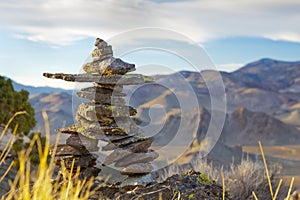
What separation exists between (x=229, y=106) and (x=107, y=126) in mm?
81175

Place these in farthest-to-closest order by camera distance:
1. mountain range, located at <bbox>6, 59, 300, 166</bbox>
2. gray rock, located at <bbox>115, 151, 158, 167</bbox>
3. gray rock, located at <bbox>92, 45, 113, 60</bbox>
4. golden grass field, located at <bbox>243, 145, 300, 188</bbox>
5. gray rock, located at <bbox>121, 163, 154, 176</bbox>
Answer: golden grass field, located at <bbox>243, 145, 300, 188</bbox> → mountain range, located at <bbox>6, 59, 300, 166</bbox> → gray rock, located at <bbox>92, 45, 113, 60</bbox> → gray rock, located at <bbox>115, 151, 158, 167</bbox> → gray rock, located at <bbox>121, 163, 154, 176</bbox>

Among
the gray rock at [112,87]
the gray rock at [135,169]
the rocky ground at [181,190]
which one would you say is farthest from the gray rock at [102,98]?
the rocky ground at [181,190]

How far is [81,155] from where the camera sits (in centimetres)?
749

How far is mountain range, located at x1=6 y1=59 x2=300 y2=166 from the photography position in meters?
27.7

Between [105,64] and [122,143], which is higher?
[105,64]

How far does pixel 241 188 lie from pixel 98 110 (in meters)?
3.49

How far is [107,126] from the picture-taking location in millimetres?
7336

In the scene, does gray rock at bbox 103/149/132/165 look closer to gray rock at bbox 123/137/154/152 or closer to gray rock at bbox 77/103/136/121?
gray rock at bbox 123/137/154/152

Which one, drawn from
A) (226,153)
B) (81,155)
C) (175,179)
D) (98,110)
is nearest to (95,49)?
(98,110)

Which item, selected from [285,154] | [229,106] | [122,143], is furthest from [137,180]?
[229,106]

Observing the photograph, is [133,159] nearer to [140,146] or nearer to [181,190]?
[140,146]

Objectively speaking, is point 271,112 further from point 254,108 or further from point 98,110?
point 98,110

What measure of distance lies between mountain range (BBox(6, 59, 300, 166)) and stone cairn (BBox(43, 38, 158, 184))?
0.55 meters

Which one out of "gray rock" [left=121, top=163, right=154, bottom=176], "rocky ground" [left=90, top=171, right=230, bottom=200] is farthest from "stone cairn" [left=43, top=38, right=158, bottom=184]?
"rocky ground" [left=90, top=171, right=230, bottom=200]
